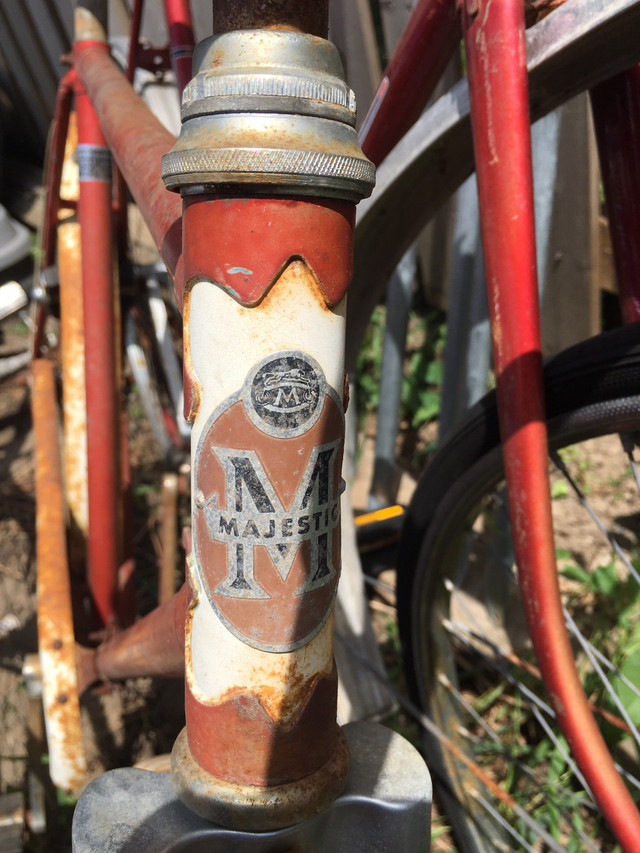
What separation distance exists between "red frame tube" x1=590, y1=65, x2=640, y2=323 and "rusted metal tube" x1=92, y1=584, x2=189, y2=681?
67 centimetres

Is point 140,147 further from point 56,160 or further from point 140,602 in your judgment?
point 140,602

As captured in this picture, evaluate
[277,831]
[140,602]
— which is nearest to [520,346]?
[277,831]

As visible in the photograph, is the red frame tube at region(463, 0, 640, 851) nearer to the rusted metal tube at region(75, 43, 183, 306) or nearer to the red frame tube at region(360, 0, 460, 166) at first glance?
the red frame tube at region(360, 0, 460, 166)

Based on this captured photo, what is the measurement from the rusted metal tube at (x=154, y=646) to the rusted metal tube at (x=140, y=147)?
32 centimetres

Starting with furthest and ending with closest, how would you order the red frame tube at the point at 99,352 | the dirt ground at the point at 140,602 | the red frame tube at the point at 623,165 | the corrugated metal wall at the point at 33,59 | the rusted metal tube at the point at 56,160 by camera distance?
the corrugated metal wall at the point at 33,59 → the dirt ground at the point at 140,602 → the rusted metal tube at the point at 56,160 → the red frame tube at the point at 99,352 → the red frame tube at the point at 623,165

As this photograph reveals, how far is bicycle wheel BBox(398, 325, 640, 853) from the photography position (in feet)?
3.00

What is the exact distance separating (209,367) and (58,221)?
1.20 meters

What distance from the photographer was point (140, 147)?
2.72ft

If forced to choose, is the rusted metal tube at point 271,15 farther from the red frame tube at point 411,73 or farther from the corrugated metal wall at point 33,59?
the corrugated metal wall at point 33,59

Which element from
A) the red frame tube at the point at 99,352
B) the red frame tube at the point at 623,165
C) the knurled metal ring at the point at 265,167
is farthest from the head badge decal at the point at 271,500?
the red frame tube at the point at 99,352

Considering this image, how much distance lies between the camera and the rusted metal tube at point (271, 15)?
49cm

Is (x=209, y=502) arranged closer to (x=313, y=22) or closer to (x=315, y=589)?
(x=315, y=589)

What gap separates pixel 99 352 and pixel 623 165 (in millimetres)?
886

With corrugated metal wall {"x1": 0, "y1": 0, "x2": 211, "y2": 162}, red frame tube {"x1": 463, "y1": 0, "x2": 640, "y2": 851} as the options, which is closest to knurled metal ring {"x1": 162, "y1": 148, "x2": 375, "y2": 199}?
red frame tube {"x1": 463, "y1": 0, "x2": 640, "y2": 851}
